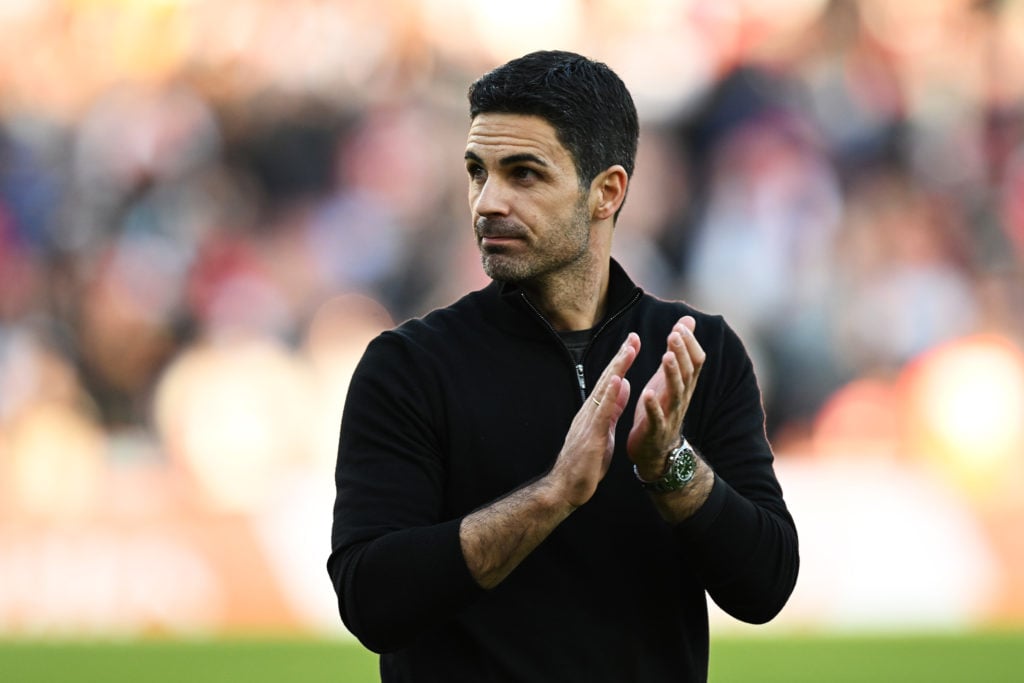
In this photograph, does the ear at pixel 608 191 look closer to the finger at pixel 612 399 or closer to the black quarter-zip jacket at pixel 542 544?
the black quarter-zip jacket at pixel 542 544

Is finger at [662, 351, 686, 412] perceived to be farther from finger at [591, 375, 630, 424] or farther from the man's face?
the man's face

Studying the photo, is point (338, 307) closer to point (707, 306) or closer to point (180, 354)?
point (180, 354)

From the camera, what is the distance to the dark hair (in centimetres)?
287

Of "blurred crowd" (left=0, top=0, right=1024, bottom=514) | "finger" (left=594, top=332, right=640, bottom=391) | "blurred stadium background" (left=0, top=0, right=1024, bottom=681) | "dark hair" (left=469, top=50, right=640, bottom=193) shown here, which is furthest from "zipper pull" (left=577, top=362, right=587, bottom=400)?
"blurred crowd" (left=0, top=0, right=1024, bottom=514)

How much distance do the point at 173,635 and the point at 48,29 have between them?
5.16 m

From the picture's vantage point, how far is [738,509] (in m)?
2.72

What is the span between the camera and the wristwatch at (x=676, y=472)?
2.63 metres

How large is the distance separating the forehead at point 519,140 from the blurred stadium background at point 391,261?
6711mm

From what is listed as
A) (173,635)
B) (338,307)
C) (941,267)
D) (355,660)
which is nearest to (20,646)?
(173,635)

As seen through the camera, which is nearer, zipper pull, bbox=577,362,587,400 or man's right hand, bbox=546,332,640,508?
man's right hand, bbox=546,332,640,508

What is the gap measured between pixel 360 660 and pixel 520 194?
5926 millimetres

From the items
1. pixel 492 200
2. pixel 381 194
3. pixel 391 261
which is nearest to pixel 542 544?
pixel 492 200

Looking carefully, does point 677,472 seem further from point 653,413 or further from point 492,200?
point 492,200

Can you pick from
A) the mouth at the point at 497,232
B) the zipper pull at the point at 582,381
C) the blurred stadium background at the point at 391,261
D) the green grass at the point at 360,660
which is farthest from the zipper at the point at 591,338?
the blurred stadium background at the point at 391,261
